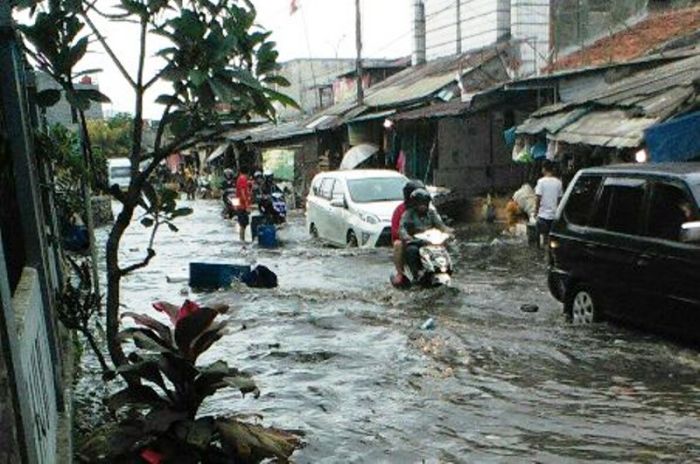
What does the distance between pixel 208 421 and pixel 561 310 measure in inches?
257

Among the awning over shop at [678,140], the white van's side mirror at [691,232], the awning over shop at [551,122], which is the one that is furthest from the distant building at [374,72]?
the white van's side mirror at [691,232]

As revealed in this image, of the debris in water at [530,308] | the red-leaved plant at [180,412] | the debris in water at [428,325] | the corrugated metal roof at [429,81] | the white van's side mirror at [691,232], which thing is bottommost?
the debris in water at [530,308]

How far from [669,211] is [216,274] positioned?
7.21 meters

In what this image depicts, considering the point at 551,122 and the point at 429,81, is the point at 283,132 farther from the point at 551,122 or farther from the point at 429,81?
the point at 551,122

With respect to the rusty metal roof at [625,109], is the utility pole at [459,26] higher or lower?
higher

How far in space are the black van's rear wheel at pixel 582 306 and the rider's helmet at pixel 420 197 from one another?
2650 mm

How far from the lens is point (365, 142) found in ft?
87.6

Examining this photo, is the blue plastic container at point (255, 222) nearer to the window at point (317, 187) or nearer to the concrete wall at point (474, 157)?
the window at point (317, 187)

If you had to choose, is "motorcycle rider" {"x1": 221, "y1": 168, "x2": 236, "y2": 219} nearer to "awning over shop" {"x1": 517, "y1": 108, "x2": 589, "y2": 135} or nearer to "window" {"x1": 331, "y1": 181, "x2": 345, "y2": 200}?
"window" {"x1": 331, "y1": 181, "x2": 345, "y2": 200}

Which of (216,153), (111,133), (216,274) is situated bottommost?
(216,274)

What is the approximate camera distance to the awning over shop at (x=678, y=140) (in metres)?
10.6

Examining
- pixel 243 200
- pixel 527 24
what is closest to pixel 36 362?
pixel 243 200

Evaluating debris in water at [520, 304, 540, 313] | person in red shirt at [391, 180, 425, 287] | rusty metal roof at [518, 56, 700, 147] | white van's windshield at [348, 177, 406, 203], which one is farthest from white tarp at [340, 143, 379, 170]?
debris in water at [520, 304, 540, 313]

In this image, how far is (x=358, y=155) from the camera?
25656 millimetres
